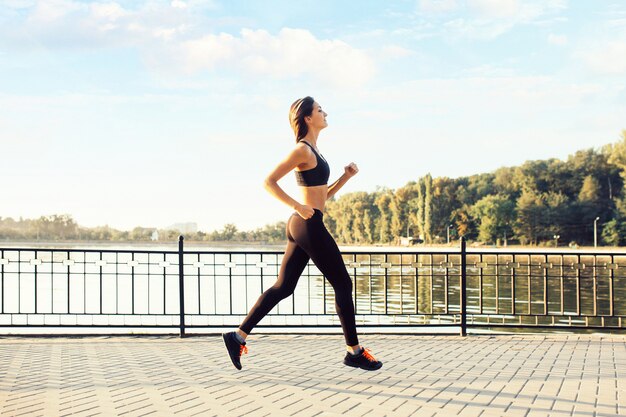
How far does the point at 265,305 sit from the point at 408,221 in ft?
392

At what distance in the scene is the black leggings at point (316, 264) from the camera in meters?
5.34

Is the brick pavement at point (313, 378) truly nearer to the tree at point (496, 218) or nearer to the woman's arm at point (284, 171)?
the woman's arm at point (284, 171)

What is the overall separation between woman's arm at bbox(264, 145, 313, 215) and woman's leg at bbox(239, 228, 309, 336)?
39 centimetres

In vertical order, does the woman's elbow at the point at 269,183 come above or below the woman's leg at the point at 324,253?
above

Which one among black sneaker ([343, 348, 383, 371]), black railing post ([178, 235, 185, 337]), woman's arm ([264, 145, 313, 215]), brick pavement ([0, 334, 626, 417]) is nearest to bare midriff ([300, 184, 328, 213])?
woman's arm ([264, 145, 313, 215])

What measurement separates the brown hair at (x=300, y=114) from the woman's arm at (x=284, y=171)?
0.85ft

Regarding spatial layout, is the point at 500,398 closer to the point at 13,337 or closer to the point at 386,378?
the point at 386,378

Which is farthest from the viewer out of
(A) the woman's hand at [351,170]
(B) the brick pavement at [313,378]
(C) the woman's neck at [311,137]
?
(A) the woman's hand at [351,170]

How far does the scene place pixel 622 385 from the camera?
5801mm

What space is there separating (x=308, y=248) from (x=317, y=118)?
42.9 inches

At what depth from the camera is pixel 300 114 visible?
570cm

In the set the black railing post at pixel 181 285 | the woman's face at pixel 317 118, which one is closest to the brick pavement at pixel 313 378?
the black railing post at pixel 181 285

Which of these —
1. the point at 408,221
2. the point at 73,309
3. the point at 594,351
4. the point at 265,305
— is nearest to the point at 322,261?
the point at 265,305

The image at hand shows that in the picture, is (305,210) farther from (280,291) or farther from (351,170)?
(351,170)
